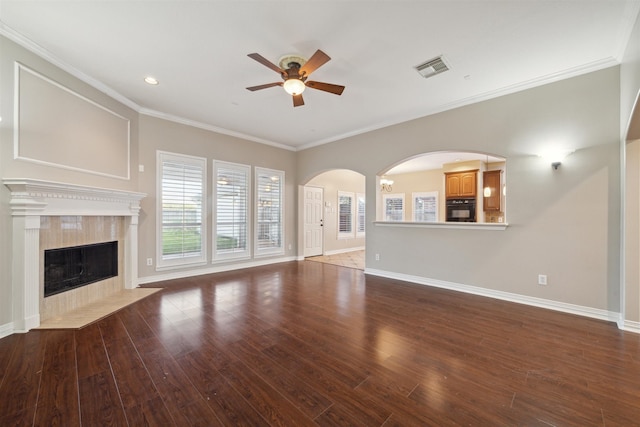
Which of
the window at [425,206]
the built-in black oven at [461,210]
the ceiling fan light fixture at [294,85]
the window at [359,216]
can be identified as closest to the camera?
the ceiling fan light fixture at [294,85]

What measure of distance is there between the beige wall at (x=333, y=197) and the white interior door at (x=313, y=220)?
6.2 inches

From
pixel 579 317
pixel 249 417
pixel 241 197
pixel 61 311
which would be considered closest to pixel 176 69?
pixel 241 197

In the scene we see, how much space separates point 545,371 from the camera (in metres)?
2.12

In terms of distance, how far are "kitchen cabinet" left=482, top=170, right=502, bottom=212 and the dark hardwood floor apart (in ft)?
13.5

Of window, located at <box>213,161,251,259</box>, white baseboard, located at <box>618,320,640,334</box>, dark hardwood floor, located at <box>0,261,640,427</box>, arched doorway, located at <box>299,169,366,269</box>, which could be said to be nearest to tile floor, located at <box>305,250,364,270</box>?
arched doorway, located at <box>299,169,366,269</box>

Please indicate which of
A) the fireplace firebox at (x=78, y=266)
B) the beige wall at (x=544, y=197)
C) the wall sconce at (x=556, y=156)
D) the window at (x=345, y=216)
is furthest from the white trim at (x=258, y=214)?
the wall sconce at (x=556, y=156)

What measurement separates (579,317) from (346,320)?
2.98 meters

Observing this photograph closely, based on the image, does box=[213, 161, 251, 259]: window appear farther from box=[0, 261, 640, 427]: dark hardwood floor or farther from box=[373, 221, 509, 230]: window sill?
box=[373, 221, 509, 230]: window sill

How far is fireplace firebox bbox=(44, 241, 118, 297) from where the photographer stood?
3.21 meters

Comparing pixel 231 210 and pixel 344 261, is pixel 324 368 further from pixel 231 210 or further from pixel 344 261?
pixel 344 261

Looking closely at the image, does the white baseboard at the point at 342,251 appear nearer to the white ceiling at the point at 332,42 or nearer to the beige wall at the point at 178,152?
the beige wall at the point at 178,152

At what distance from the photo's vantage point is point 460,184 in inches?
300

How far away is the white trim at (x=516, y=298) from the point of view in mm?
3180

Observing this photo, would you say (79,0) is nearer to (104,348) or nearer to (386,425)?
(104,348)
